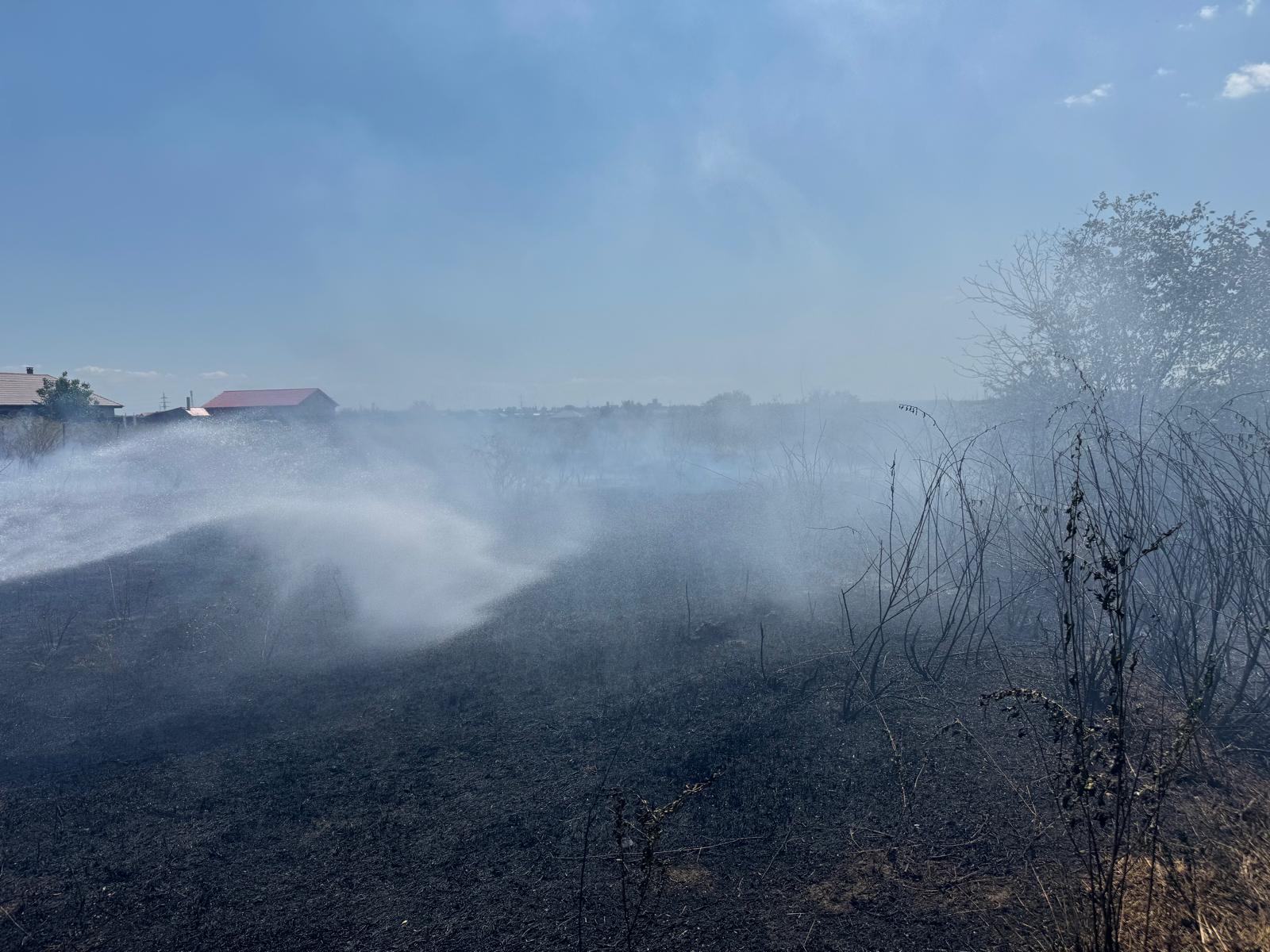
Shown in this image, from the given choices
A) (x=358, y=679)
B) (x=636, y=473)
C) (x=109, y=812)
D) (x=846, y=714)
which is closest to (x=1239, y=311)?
(x=846, y=714)

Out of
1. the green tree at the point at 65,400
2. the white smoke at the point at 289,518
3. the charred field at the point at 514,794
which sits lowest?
the charred field at the point at 514,794

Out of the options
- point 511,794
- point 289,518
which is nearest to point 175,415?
point 289,518

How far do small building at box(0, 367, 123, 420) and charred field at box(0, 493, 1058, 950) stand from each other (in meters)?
32.2

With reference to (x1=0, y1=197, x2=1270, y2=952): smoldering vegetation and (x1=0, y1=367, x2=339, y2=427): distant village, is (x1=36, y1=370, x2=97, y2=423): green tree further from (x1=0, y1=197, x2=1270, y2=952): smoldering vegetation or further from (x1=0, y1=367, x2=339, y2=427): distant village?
(x1=0, y1=197, x2=1270, y2=952): smoldering vegetation

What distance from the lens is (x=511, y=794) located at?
4.34 metres

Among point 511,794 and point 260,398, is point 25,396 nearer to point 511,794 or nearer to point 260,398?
point 260,398

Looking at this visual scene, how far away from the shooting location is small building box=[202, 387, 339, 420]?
1633 inches

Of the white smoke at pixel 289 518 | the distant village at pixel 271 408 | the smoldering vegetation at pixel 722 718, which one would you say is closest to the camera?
the smoldering vegetation at pixel 722 718

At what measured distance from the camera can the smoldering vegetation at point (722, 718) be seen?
325cm

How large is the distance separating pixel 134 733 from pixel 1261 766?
7.37 meters

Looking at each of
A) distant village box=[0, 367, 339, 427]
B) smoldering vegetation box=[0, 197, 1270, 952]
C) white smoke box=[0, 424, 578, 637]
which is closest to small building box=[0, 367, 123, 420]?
distant village box=[0, 367, 339, 427]

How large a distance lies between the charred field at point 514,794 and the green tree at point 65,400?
93.9 ft

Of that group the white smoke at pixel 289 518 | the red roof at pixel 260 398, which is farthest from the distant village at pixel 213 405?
the white smoke at pixel 289 518

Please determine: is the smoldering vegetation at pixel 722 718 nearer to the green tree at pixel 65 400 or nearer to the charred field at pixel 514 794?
the charred field at pixel 514 794
